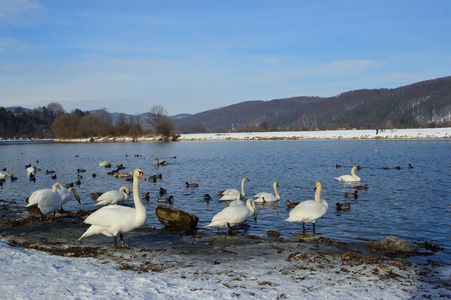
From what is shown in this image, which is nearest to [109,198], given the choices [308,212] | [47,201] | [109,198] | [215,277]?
[109,198]

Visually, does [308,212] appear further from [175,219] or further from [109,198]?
[109,198]

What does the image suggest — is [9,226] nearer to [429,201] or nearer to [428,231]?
[428,231]

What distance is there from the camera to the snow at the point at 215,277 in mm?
6012

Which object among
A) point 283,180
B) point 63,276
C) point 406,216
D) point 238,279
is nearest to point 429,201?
point 406,216

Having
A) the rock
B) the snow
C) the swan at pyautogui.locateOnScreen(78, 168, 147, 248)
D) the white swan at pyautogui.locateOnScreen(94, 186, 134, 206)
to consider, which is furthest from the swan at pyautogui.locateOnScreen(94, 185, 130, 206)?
the snow

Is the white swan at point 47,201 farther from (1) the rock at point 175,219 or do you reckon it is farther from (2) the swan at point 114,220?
(2) the swan at point 114,220

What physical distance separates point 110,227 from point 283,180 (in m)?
18.1

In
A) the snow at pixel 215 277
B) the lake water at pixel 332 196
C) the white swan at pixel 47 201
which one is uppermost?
the white swan at pixel 47 201

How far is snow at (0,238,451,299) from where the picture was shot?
601cm

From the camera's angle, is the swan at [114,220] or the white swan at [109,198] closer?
the swan at [114,220]

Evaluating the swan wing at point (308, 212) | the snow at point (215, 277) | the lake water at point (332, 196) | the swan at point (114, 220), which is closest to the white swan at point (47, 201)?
the lake water at point (332, 196)

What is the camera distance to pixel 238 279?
280 inches

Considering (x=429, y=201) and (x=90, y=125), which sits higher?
(x=90, y=125)

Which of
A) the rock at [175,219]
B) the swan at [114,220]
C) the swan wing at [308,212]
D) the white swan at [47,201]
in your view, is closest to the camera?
the swan at [114,220]
